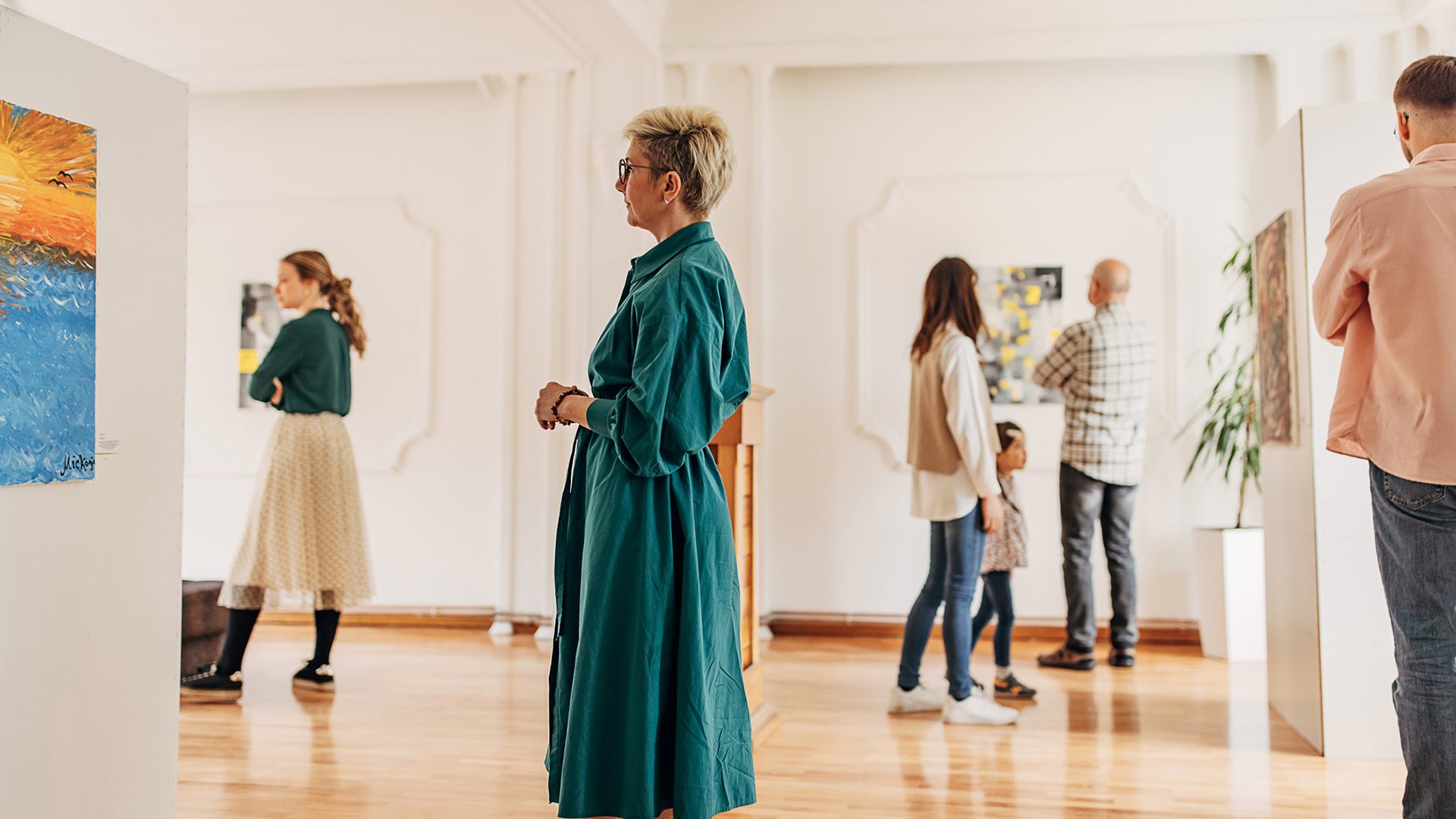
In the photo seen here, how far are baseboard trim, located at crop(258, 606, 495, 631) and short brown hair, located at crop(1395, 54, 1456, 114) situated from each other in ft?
14.4

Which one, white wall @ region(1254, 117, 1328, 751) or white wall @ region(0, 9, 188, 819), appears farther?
white wall @ region(1254, 117, 1328, 751)

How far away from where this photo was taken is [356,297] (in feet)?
18.4

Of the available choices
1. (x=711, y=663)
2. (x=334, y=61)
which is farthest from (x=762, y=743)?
(x=334, y=61)

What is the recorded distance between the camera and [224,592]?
3828 mm

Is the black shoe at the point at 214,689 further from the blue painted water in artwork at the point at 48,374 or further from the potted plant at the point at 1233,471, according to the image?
the potted plant at the point at 1233,471

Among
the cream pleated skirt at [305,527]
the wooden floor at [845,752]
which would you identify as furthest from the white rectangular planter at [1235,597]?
the cream pleated skirt at [305,527]

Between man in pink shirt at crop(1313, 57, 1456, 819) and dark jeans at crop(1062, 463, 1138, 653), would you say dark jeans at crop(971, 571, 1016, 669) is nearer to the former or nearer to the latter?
dark jeans at crop(1062, 463, 1138, 653)

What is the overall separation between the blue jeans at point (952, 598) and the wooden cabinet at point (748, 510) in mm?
526

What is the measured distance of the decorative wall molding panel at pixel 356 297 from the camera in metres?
5.52

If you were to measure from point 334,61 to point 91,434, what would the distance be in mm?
3723

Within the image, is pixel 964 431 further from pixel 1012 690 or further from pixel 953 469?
pixel 1012 690

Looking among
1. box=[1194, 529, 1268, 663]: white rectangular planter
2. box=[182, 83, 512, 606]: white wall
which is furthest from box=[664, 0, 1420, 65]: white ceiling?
box=[1194, 529, 1268, 663]: white rectangular planter

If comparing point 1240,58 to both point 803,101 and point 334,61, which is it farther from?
point 334,61

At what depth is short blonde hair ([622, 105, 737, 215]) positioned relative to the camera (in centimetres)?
189
